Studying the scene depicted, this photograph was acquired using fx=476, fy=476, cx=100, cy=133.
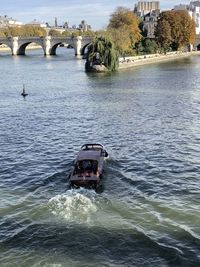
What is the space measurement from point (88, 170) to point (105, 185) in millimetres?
1569

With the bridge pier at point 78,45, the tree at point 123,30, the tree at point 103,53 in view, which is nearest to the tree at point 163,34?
the tree at point 123,30

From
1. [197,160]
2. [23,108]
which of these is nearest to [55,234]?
[197,160]

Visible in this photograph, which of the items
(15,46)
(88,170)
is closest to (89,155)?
(88,170)

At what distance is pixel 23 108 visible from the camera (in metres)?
58.9

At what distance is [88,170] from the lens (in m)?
28.8

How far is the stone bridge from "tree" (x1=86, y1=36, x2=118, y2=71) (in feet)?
234

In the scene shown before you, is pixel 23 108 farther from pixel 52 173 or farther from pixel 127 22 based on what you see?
pixel 127 22

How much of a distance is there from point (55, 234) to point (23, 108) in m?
37.7

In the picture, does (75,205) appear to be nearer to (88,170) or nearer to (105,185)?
(88,170)

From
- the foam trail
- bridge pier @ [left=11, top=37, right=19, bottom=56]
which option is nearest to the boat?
the foam trail

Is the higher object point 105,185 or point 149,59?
→ point 149,59

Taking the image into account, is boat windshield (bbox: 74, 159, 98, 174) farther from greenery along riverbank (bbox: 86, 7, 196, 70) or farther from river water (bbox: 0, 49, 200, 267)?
greenery along riverbank (bbox: 86, 7, 196, 70)

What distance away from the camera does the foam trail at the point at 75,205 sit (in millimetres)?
24219

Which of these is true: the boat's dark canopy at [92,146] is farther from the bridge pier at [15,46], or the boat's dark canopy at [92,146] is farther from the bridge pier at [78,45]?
the bridge pier at [15,46]
